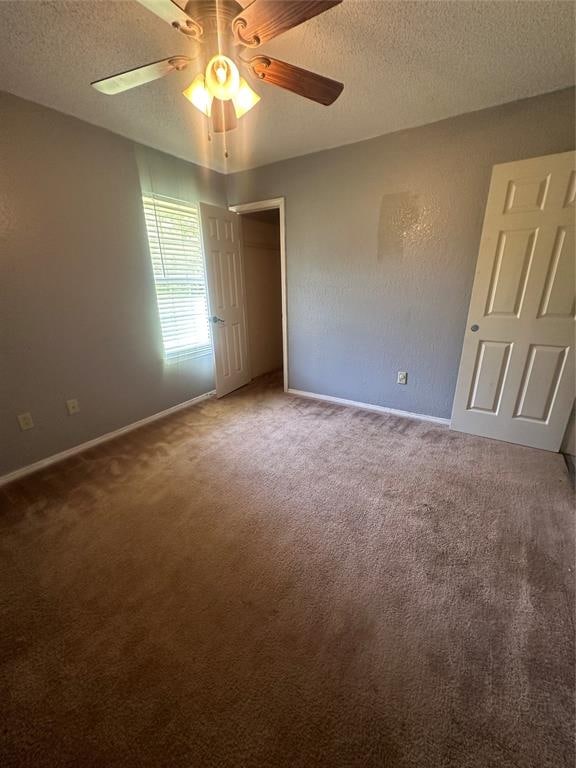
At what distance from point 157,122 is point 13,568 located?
2971 millimetres

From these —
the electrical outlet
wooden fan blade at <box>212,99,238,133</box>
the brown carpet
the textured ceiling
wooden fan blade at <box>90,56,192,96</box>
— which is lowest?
the brown carpet

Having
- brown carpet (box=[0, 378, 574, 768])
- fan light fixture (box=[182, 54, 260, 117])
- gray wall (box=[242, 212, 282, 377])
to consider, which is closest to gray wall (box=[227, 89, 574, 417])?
gray wall (box=[242, 212, 282, 377])

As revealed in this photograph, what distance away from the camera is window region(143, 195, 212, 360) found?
2881mm

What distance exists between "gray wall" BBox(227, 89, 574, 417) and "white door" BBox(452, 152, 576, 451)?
0.16 meters

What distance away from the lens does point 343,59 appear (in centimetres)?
169

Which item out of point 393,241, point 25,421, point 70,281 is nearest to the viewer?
point 25,421

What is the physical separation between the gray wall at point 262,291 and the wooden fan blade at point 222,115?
88.3 inches

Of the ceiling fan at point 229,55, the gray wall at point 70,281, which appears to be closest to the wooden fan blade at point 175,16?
the ceiling fan at point 229,55

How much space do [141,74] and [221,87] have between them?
0.35 m

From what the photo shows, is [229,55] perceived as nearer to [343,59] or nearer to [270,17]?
[270,17]

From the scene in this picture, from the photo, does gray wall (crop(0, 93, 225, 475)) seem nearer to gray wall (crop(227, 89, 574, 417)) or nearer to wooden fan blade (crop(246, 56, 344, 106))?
gray wall (crop(227, 89, 574, 417))

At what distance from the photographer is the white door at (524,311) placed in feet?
6.81

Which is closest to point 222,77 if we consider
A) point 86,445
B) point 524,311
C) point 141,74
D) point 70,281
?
point 141,74

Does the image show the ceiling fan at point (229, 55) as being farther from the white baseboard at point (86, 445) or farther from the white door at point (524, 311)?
the white baseboard at point (86, 445)
